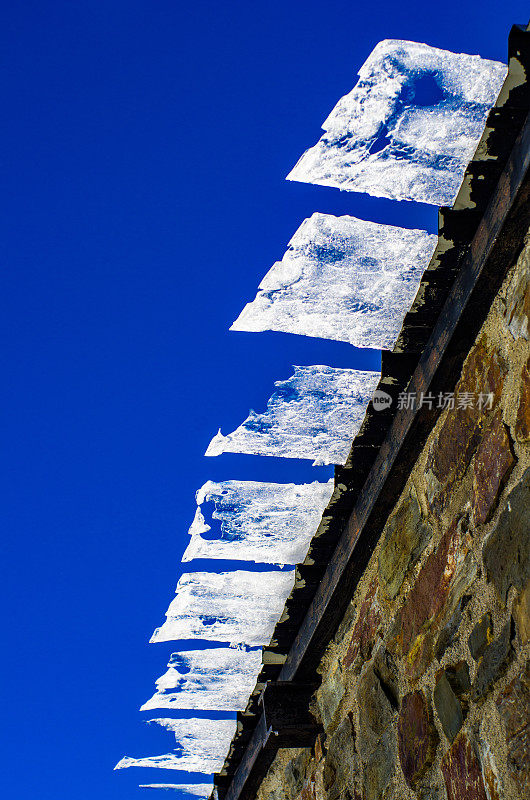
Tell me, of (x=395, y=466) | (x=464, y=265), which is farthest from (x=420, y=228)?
(x=395, y=466)

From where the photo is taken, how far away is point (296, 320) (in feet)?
4.74

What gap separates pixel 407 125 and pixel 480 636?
934 mm

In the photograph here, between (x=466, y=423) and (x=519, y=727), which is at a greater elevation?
(x=466, y=423)

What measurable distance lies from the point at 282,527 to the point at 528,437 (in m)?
0.93

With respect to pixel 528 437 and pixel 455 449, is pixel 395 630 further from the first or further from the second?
pixel 528 437

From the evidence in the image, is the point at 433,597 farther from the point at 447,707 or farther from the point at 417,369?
the point at 417,369

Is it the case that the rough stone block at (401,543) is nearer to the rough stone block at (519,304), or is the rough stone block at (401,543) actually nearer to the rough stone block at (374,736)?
the rough stone block at (374,736)

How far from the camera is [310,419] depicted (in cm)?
163

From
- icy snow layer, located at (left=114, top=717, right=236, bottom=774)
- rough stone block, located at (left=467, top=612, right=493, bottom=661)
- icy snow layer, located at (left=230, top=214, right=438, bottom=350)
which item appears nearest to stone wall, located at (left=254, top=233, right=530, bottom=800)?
rough stone block, located at (left=467, top=612, right=493, bottom=661)

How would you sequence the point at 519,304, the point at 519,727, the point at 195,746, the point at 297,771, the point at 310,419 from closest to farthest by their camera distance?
the point at 519,727
the point at 519,304
the point at 310,419
the point at 297,771
the point at 195,746

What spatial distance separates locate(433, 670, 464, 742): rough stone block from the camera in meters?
1.28

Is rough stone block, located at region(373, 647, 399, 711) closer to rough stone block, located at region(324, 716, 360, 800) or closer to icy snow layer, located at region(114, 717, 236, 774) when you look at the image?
rough stone block, located at region(324, 716, 360, 800)

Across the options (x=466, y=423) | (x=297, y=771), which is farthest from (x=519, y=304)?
(x=297, y=771)

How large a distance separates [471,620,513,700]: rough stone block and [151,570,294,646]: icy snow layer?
0.93 meters
